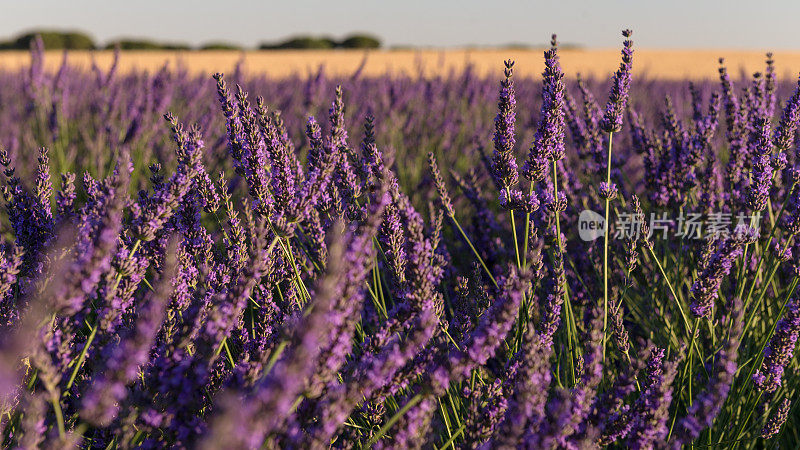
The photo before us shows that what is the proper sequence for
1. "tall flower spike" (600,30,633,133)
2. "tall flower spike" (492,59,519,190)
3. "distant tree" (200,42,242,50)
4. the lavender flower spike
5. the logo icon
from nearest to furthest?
the lavender flower spike < "tall flower spike" (492,59,519,190) < "tall flower spike" (600,30,633,133) < the logo icon < "distant tree" (200,42,242,50)

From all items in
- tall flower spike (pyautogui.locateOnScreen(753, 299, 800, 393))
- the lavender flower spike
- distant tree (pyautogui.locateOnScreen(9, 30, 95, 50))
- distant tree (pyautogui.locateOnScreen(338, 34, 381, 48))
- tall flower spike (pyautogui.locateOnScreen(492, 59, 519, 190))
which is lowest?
the lavender flower spike

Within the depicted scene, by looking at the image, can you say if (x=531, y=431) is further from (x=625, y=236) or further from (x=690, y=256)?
(x=690, y=256)

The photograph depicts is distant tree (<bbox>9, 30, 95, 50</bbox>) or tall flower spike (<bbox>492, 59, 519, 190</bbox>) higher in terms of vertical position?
distant tree (<bbox>9, 30, 95, 50</bbox>)

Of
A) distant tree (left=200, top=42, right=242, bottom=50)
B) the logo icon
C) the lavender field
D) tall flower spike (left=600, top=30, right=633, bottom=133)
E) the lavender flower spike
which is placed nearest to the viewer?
the lavender field

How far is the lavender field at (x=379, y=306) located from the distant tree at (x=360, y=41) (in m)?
48.4

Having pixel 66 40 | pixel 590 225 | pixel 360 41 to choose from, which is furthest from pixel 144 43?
pixel 590 225

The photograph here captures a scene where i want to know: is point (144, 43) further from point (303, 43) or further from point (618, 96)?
point (618, 96)

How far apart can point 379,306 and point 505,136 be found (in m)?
0.65

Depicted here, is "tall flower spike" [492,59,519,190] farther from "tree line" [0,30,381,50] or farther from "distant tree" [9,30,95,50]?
"distant tree" [9,30,95,50]

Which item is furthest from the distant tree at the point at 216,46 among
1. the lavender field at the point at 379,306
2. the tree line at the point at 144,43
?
the lavender field at the point at 379,306

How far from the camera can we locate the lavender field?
104 cm

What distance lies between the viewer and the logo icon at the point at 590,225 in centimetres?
234

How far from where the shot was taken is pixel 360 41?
49.2 meters

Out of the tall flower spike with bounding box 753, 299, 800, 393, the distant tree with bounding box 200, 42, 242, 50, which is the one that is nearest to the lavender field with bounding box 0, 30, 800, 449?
the tall flower spike with bounding box 753, 299, 800, 393
